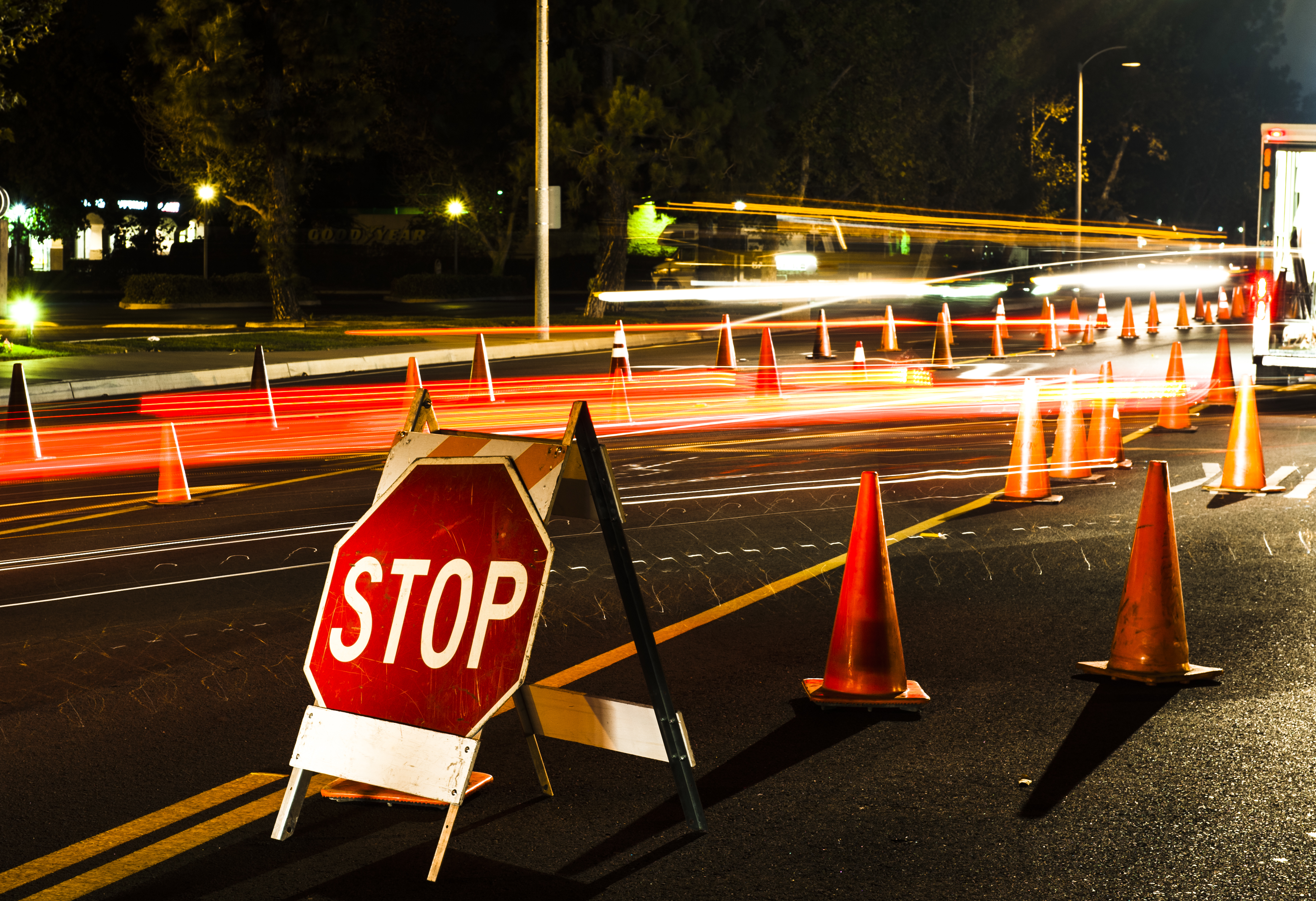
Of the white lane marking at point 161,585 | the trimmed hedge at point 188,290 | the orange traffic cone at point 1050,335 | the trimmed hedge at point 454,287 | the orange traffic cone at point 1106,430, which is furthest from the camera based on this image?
the trimmed hedge at point 454,287

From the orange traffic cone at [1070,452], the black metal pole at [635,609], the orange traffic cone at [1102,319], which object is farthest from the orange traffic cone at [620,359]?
the orange traffic cone at [1102,319]

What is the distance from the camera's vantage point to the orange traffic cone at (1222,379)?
15.5 metres

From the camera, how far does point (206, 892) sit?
394 cm

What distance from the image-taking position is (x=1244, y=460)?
10.3m

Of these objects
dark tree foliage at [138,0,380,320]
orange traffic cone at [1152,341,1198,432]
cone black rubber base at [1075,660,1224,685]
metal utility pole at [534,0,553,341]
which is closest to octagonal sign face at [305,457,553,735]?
cone black rubber base at [1075,660,1224,685]

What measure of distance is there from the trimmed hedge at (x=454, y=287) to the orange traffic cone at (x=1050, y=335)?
29464 millimetres

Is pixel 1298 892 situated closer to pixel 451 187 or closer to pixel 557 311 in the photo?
pixel 557 311

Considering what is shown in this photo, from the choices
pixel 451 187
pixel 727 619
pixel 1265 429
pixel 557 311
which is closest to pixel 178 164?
pixel 557 311

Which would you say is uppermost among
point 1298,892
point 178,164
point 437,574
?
point 178,164

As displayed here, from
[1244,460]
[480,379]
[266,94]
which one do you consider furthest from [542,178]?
[1244,460]

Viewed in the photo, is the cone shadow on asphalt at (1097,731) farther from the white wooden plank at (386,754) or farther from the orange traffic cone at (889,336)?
the orange traffic cone at (889,336)

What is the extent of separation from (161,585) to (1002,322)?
19710 mm

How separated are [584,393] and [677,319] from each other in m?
17.5

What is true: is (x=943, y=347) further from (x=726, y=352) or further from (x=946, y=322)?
(x=726, y=352)
